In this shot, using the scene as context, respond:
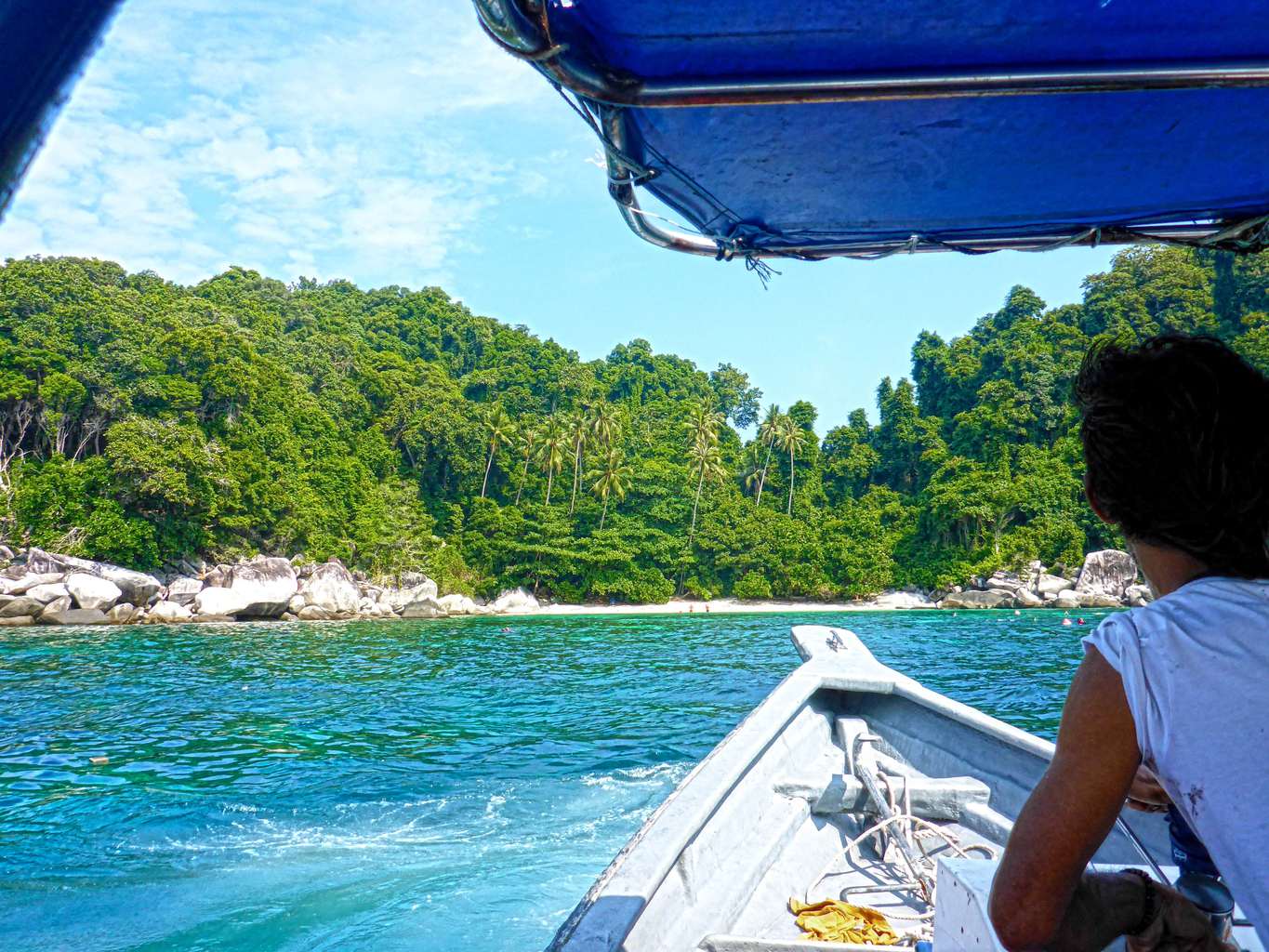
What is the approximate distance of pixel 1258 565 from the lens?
1.05 metres

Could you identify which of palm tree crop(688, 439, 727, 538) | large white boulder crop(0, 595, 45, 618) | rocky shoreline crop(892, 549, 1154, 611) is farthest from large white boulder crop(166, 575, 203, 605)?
rocky shoreline crop(892, 549, 1154, 611)

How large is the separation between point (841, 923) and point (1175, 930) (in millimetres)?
1755

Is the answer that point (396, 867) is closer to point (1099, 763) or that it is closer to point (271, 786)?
point (271, 786)

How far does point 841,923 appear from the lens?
2.72m

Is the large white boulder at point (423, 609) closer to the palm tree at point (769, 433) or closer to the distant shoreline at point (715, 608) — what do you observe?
the distant shoreline at point (715, 608)

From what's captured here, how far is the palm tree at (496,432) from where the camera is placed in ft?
166

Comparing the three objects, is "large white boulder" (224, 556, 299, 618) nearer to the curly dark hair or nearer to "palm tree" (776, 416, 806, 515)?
"palm tree" (776, 416, 806, 515)

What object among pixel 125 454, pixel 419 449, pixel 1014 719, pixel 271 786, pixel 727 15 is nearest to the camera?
pixel 727 15

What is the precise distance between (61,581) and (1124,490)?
113 feet

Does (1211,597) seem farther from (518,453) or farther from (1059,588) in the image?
(518,453)

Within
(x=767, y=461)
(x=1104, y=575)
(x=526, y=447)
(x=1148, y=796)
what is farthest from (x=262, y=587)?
(x=1104, y=575)

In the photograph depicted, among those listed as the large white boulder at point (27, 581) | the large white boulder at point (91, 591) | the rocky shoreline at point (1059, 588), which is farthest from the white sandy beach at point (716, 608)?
the large white boulder at point (27, 581)

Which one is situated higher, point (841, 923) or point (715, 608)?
point (841, 923)

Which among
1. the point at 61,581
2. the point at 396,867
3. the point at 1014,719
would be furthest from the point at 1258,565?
the point at 61,581
